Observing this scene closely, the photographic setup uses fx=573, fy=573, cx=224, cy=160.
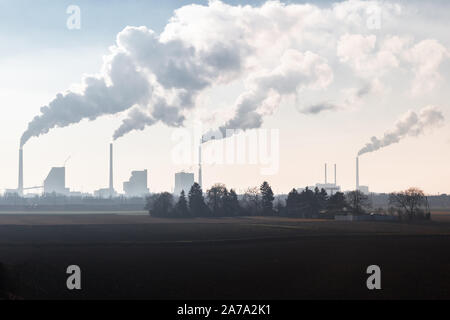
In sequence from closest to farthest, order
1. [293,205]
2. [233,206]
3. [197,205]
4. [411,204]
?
1. [411,204]
2. [197,205]
3. [293,205]
4. [233,206]

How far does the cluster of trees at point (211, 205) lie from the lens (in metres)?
167

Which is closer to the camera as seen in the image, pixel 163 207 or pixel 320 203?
pixel 163 207

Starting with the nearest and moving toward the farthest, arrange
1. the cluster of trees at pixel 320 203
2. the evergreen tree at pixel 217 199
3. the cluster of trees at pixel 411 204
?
the cluster of trees at pixel 411 204
the cluster of trees at pixel 320 203
the evergreen tree at pixel 217 199

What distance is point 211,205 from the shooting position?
583 ft

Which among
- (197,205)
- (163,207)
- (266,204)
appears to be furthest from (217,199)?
(163,207)

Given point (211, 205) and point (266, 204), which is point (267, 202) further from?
point (211, 205)

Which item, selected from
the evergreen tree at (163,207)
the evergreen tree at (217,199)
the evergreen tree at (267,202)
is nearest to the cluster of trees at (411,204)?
the evergreen tree at (267,202)

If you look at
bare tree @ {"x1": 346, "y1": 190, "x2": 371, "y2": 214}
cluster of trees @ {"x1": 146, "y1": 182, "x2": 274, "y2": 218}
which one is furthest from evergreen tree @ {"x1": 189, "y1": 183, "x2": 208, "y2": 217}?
bare tree @ {"x1": 346, "y1": 190, "x2": 371, "y2": 214}

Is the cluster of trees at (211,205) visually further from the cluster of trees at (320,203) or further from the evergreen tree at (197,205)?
the cluster of trees at (320,203)

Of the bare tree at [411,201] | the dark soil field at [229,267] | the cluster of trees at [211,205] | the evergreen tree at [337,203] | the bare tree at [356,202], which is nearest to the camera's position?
the dark soil field at [229,267]

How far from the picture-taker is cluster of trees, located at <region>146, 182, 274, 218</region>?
16738 centimetres

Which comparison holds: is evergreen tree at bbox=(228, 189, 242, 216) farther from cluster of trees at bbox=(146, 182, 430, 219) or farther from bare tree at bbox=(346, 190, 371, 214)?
bare tree at bbox=(346, 190, 371, 214)
